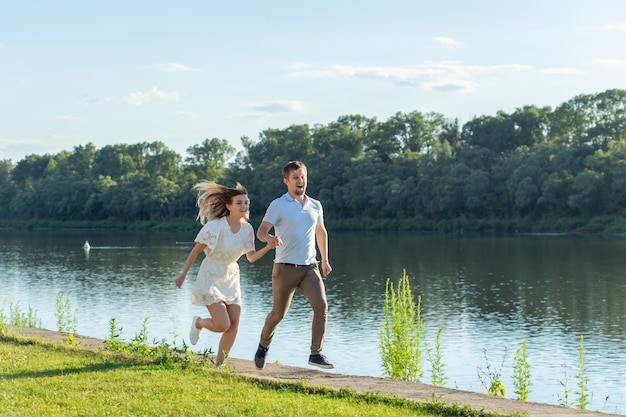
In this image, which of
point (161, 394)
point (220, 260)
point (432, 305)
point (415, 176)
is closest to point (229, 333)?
point (220, 260)

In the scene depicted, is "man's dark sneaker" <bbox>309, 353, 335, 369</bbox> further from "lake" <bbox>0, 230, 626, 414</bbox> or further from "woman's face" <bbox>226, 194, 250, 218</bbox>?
"lake" <bbox>0, 230, 626, 414</bbox>

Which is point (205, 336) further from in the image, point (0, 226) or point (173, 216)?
point (0, 226)

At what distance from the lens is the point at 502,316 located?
2683 cm

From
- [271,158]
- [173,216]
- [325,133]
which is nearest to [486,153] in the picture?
[325,133]

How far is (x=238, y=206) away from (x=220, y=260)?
22.6 inches

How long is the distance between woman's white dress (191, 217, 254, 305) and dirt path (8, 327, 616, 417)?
80 centimetres

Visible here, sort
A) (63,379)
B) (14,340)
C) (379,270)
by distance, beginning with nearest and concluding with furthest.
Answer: (63,379)
(14,340)
(379,270)

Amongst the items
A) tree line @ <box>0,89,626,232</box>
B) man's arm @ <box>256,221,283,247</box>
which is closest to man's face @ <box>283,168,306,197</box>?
man's arm @ <box>256,221,283,247</box>

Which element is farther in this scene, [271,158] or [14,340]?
[271,158]

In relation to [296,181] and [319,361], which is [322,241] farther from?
[319,361]

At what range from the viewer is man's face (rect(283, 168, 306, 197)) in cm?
864

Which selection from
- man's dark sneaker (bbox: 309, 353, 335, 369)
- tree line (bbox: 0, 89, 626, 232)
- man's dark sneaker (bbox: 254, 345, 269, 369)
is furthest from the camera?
tree line (bbox: 0, 89, 626, 232)

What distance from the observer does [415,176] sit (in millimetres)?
93500

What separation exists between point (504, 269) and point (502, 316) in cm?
1639
